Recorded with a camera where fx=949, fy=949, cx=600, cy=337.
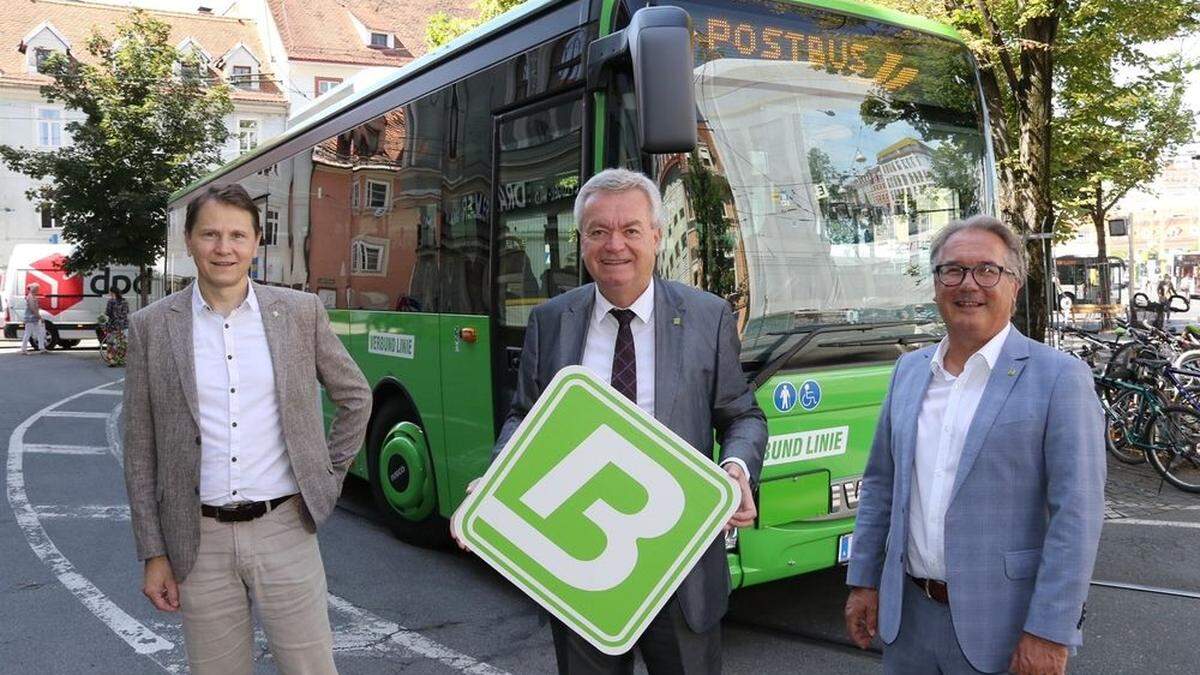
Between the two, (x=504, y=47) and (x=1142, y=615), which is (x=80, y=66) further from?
(x=1142, y=615)

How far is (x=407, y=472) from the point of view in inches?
248

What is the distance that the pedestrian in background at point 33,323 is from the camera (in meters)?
26.4

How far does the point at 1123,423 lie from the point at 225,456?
8829 millimetres

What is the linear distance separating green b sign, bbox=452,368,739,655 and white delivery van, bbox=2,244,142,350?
2966cm

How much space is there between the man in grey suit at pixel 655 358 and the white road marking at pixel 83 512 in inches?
247

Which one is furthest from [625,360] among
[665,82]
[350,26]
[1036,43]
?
[350,26]

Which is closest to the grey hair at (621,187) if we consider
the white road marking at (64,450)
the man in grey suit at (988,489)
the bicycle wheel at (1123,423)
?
the man in grey suit at (988,489)

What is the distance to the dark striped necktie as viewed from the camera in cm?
248

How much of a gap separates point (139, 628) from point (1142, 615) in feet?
17.3

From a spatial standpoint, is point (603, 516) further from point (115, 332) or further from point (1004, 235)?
point (115, 332)

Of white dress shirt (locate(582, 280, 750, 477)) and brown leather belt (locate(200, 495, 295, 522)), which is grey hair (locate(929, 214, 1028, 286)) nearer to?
white dress shirt (locate(582, 280, 750, 477))

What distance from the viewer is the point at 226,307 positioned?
2.81m

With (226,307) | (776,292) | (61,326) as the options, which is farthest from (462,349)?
(61,326)

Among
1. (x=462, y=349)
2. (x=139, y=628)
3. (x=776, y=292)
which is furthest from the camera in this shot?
(x=462, y=349)
